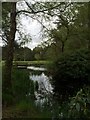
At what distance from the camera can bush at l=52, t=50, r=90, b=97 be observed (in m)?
7.33

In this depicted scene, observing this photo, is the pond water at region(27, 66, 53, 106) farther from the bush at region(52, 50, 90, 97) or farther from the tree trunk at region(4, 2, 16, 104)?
the tree trunk at region(4, 2, 16, 104)

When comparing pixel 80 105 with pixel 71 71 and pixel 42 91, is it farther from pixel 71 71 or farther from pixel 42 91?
pixel 71 71

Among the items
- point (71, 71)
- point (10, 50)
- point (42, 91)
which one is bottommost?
point (42, 91)

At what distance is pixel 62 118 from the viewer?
12.6ft

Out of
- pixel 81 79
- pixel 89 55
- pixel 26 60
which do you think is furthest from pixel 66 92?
pixel 26 60

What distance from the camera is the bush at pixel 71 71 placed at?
7.33 meters

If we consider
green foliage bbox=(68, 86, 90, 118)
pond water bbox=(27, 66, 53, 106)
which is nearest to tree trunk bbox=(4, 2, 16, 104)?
pond water bbox=(27, 66, 53, 106)

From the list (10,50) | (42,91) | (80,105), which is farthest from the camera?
(42,91)

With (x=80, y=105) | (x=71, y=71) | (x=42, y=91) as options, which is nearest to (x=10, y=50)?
(x=42, y=91)

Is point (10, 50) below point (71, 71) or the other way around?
the other way around

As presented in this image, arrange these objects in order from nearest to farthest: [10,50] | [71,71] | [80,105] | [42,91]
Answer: [80,105], [10,50], [42,91], [71,71]

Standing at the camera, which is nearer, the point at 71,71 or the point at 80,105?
the point at 80,105

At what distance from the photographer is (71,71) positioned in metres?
7.43

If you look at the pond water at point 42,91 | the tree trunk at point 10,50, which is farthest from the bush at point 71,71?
the tree trunk at point 10,50
